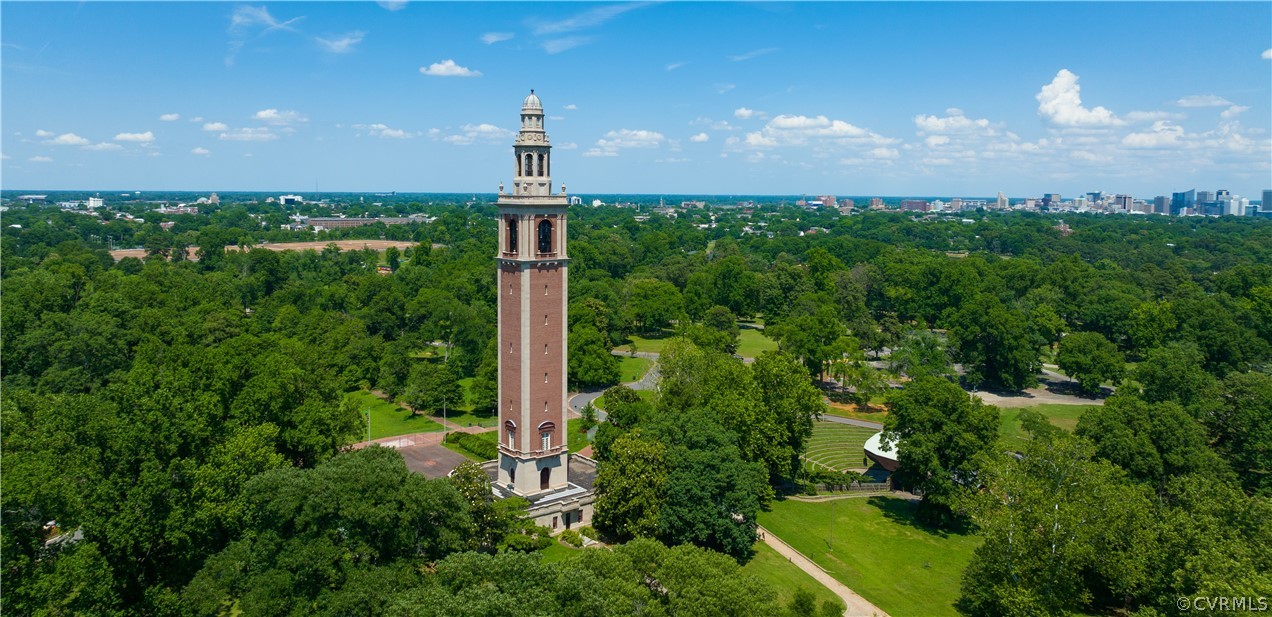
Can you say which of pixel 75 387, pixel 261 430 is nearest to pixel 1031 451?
pixel 261 430

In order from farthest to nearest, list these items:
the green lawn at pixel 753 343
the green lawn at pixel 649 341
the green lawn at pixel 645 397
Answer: the green lawn at pixel 649 341, the green lawn at pixel 753 343, the green lawn at pixel 645 397

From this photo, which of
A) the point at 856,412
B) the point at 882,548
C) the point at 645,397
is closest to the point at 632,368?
the point at 645,397

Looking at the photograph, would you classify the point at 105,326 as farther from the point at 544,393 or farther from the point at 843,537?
the point at 843,537

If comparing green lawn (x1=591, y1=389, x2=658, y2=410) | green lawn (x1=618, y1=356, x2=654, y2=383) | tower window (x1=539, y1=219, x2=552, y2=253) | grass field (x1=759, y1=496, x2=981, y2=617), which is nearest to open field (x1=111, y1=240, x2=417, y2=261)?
green lawn (x1=618, y1=356, x2=654, y2=383)

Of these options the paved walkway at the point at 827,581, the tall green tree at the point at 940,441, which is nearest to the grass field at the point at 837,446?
the tall green tree at the point at 940,441

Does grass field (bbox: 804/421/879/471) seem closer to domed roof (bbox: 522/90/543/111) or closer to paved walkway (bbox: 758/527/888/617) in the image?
paved walkway (bbox: 758/527/888/617)

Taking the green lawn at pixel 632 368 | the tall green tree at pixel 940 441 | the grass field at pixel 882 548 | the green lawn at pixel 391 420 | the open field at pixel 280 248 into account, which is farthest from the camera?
the open field at pixel 280 248

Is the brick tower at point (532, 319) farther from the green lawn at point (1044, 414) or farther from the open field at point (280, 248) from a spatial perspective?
the open field at point (280, 248)
